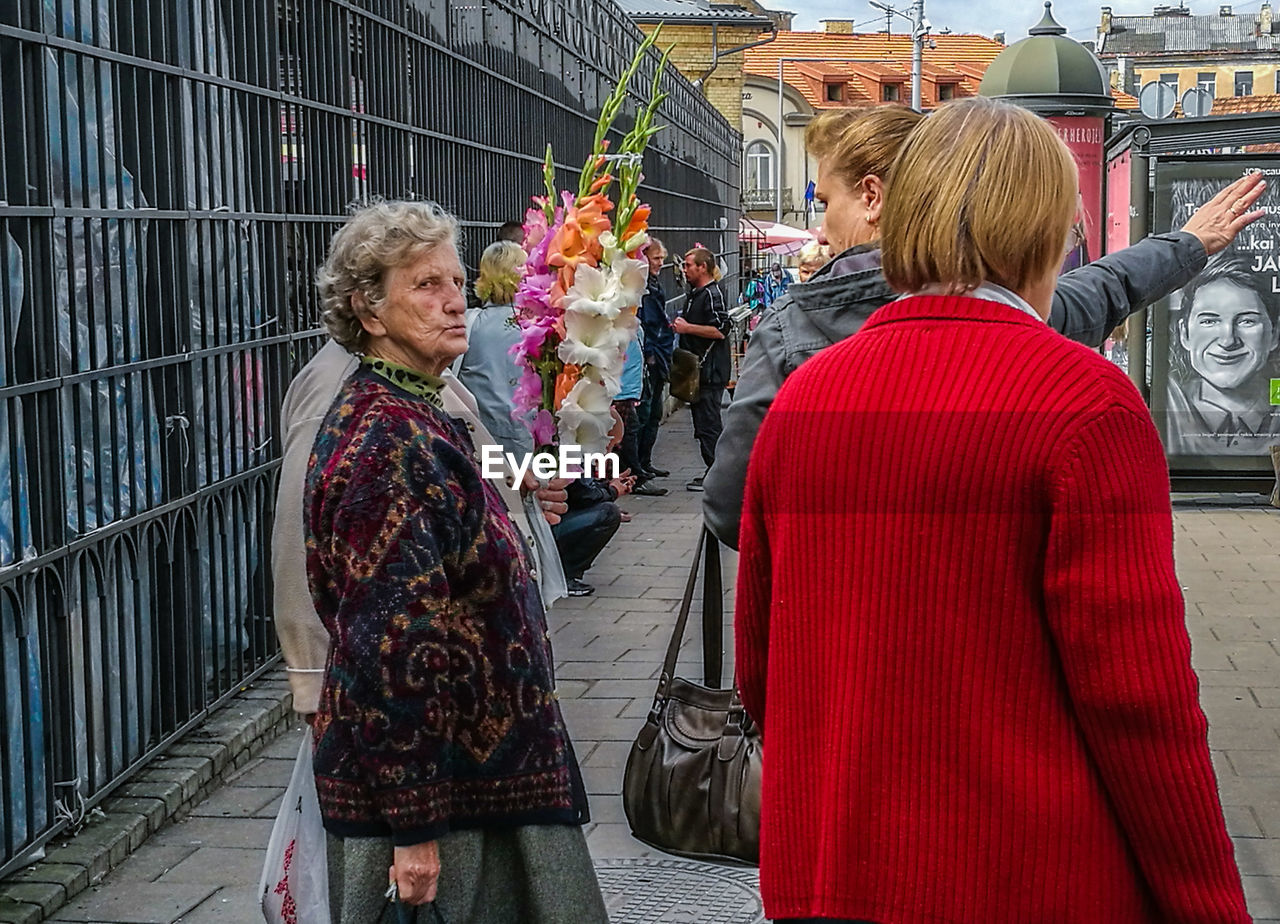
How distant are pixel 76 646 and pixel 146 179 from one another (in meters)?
1.51

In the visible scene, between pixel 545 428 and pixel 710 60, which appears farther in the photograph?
pixel 710 60

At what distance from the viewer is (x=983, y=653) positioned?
2.09 meters

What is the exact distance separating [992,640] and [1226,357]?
10.2 meters

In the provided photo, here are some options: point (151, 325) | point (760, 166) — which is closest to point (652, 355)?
point (151, 325)

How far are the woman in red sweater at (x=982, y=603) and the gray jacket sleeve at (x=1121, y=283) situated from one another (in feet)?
4.02

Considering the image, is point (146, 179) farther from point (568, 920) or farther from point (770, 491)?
point (770, 491)

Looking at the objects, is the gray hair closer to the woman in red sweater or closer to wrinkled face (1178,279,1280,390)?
the woman in red sweater

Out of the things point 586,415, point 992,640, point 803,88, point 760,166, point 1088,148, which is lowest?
point 992,640

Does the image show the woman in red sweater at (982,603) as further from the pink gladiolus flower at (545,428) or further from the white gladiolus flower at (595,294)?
the pink gladiolus flower at (545,428)

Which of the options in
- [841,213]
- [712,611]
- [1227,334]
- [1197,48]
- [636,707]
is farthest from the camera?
[1197,48]

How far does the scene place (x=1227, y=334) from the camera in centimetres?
1165

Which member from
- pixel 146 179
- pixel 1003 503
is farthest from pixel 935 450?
pixel 146 179

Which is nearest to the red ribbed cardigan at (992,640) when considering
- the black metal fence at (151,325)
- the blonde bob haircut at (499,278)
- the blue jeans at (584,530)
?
the black metal fence at (151,325)

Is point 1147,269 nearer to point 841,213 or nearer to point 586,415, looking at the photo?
point 841,213
